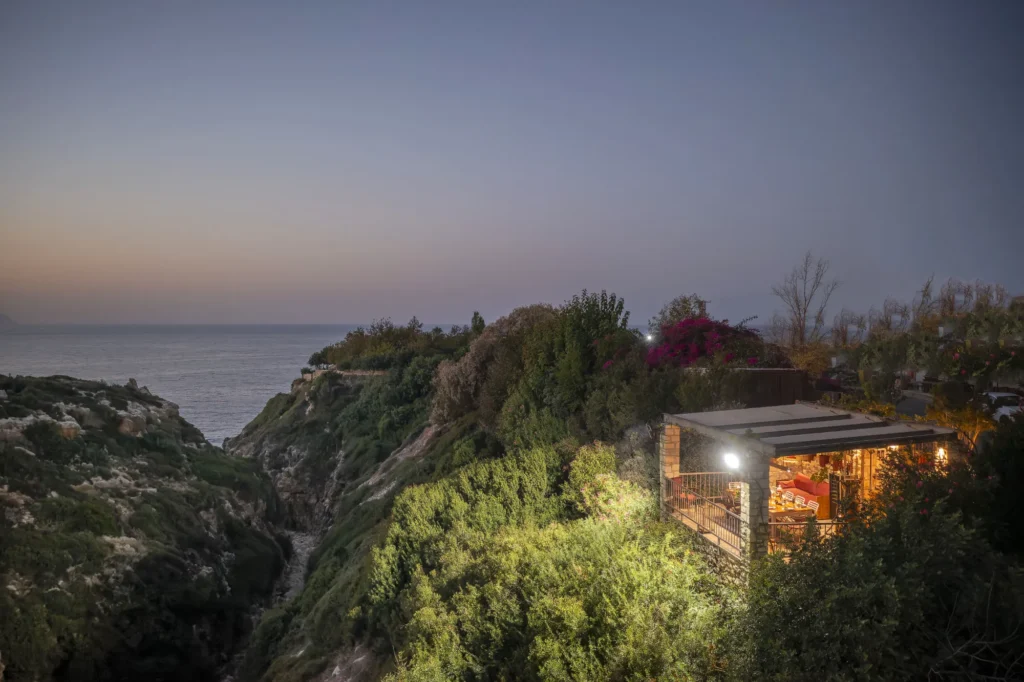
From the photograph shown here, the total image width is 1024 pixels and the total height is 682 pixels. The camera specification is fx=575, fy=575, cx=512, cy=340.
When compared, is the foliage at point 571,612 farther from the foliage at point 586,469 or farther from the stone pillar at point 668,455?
the foliage at point 586,469

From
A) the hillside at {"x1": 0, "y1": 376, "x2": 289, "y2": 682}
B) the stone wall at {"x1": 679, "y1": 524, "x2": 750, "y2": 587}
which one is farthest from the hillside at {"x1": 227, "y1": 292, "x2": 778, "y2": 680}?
the hillside at {"x1": 0, "y1": 376, "x2": 289, "y2": 682}

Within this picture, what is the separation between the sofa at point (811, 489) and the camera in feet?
39.1

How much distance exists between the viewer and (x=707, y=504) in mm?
12203

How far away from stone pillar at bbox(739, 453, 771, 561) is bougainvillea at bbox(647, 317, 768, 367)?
6.92m

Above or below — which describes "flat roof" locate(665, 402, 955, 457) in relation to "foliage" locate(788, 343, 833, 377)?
below

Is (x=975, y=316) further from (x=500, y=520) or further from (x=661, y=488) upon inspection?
(x=500, y=520)

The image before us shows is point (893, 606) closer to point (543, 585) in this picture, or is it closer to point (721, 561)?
point (721, 561)

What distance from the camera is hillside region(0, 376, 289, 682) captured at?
58.2 ft

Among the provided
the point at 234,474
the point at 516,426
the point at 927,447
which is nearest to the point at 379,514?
the point at 516,426

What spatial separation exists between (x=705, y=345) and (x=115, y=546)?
2217 centimetres

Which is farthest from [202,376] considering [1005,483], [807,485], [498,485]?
[1005,483]

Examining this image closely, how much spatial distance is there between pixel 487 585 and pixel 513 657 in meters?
1.52

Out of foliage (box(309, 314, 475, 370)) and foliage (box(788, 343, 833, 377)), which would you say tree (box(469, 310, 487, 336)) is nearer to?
foliage (box(309, 314, 475, 370))

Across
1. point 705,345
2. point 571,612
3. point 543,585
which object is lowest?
point 543,585
